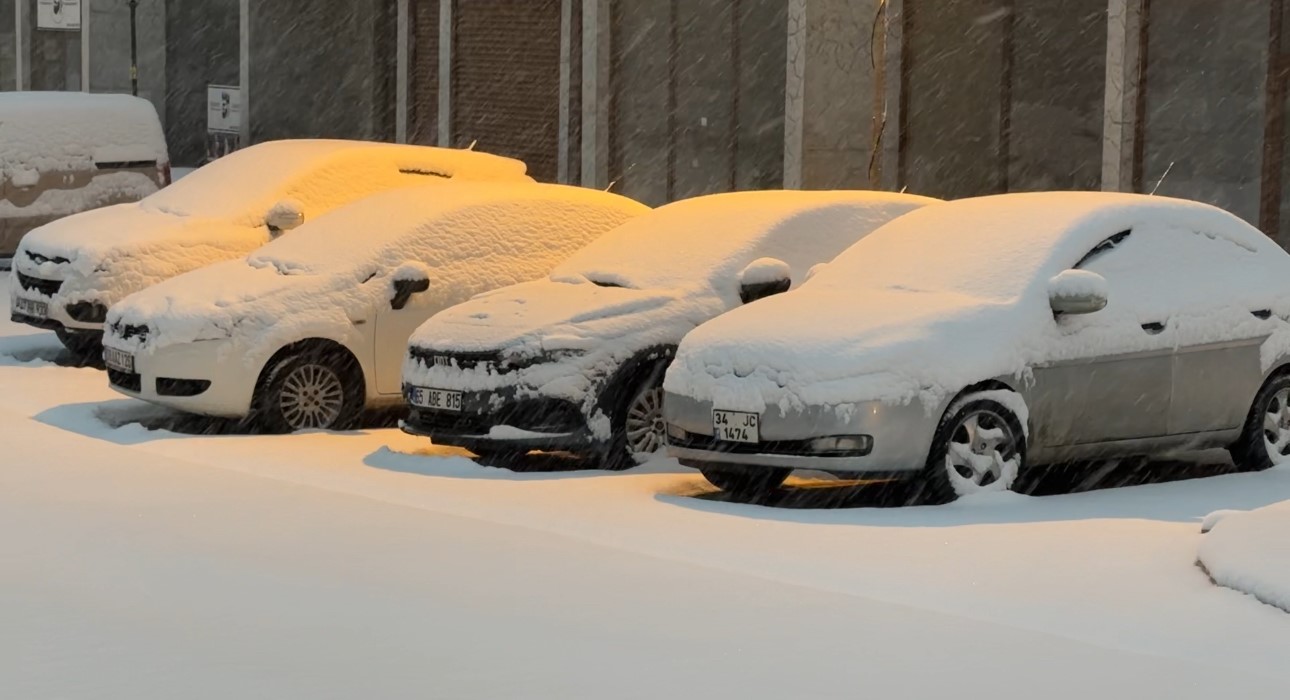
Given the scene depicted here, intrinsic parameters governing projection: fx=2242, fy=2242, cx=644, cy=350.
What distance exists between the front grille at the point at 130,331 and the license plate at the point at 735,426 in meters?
4.08

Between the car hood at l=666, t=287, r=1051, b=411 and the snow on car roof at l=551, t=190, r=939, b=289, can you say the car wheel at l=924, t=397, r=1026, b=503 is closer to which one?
the car hood at l=666, t=287, r=1051, b=411

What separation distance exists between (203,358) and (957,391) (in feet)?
15.4

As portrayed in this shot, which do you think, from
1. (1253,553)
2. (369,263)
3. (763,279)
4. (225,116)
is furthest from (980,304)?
(225,116)

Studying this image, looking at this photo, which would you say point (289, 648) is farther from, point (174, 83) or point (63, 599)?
point (174, 83)

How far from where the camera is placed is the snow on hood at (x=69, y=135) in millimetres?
21078

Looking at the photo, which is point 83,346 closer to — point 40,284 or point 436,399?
point 40,284

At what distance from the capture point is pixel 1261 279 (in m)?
11.6

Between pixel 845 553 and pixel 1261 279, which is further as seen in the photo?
pixel 1261 279

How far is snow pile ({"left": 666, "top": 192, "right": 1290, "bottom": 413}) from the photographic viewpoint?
33.7 feet

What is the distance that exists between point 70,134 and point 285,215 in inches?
258

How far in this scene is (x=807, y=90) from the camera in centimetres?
2119

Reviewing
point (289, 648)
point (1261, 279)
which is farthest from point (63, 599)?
point (1261, 279)

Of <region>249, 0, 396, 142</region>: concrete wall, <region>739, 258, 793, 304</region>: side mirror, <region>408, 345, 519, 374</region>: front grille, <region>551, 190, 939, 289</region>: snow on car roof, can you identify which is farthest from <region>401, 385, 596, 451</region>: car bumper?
<region>249, 0, 396, 142</region>: concrete wall

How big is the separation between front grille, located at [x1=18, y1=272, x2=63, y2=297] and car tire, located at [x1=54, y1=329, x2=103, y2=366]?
0.30 meters
